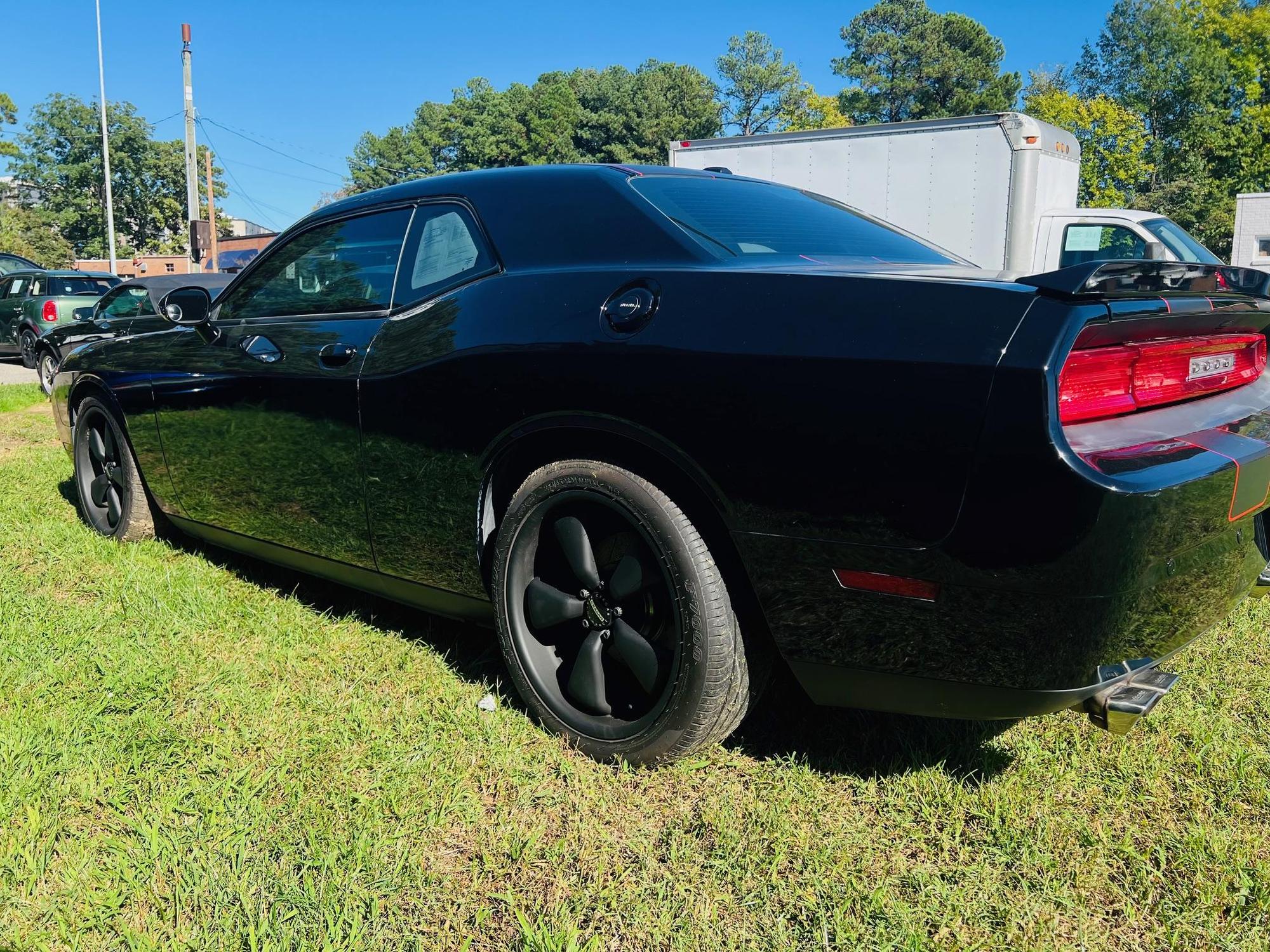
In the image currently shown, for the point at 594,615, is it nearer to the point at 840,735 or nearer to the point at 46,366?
the point at 840,735

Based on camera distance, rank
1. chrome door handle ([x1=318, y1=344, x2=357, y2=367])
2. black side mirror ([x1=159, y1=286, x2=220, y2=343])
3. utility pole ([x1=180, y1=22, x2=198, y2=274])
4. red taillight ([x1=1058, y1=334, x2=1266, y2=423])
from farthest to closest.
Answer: utility pole ([x1=180, y1=22, x2=198, y2=274]), black side mirror ([x1=159, y1=286, x2=220, y2=343]), chrome door handle ([x1=318, y1=344, x2=357, y2=367]), red taillight ([x1=1058, y1=334, x2=1266, y2=423])

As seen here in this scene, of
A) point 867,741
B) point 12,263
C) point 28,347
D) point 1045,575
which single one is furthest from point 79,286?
point 1045,575

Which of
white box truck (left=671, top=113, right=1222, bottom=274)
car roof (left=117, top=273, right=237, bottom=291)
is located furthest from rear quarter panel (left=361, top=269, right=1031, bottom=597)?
car roof (left=117, top=273, right=237, bottom=291)

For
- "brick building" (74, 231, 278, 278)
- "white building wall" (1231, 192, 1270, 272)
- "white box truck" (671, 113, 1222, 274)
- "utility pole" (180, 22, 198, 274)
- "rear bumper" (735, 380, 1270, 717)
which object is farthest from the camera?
"brick building" (74, 231, 278, 278)

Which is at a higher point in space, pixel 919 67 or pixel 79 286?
pixel 919 67

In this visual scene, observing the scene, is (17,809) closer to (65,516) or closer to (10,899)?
(10,899)

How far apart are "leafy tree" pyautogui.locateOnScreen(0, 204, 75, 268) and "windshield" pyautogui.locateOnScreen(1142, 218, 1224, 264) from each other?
55570mm

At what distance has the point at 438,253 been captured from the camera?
280 cm

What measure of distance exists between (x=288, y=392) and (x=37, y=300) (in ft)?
45.0

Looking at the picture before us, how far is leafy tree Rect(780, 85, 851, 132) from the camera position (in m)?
57.4

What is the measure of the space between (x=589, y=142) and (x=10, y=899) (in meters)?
67.2

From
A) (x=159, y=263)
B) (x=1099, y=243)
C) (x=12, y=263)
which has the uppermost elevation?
(x=159, y=263)

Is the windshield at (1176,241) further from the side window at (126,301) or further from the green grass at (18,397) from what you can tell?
the side window at (126,301)

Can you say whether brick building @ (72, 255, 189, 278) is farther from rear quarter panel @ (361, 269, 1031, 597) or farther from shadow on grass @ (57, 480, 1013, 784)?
rear quarter panel @ (361, 269, 1031, 597)
